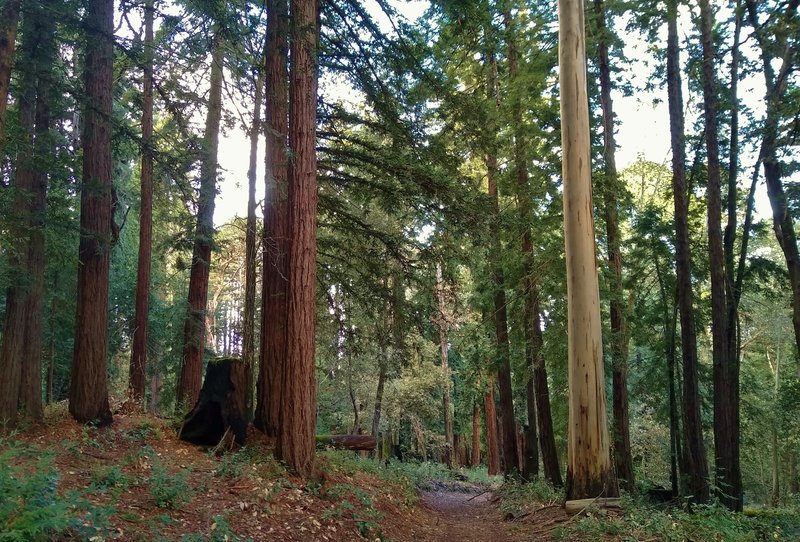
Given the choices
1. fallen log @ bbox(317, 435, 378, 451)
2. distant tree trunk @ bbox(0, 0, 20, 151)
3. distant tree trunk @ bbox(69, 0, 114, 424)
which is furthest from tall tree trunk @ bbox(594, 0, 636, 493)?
distant tree trunk @ bbox(0, 0, 20, 151)

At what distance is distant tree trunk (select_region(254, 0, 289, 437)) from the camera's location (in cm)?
838

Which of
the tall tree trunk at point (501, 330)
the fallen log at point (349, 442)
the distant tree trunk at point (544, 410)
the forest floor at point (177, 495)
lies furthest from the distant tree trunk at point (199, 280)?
the distant tree trunk at point (544, 410)

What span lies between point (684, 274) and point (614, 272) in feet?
5.04

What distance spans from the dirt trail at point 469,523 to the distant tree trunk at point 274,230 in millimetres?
3439

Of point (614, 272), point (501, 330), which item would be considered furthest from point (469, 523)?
point (614, 272)

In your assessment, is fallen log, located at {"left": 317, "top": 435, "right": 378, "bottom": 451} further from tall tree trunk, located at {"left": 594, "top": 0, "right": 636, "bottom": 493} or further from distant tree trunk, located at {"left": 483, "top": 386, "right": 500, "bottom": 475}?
distant tree trunk, located at {"left": 483, "top": 386, "right": 500, "bottom": 475}

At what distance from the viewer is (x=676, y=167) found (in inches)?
480

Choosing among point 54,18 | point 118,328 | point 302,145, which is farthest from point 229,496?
point 118,328

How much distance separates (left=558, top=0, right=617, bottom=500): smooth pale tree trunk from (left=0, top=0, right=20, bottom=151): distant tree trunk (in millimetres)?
7453

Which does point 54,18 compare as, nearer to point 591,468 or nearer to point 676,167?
point 591,468

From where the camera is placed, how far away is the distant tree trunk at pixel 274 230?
27.5ft

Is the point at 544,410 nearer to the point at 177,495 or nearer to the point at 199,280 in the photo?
the point at 199,280

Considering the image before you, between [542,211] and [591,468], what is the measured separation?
7.08m

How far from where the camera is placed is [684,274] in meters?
12.0
